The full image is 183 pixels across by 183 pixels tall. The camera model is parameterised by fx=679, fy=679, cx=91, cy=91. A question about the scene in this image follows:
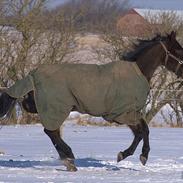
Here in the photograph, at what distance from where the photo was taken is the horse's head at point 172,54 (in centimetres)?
930

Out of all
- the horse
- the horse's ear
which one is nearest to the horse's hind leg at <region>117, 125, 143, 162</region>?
the horse

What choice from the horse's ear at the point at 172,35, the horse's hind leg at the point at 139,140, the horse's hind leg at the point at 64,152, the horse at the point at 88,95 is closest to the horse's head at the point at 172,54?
the horse's ear at the point at 172,35

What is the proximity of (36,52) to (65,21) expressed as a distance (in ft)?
5.46

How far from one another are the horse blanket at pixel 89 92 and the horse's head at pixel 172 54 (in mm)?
705

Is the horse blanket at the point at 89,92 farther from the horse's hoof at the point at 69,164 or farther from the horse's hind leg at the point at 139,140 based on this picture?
the horse's hoof at the point at 69,164

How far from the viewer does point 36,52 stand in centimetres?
2066

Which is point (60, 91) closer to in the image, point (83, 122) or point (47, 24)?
point (83, 122)

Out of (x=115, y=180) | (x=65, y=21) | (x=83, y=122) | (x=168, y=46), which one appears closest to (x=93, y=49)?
(x=65, y=21)

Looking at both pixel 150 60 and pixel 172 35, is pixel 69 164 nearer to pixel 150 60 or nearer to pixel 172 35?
pixel 150 60

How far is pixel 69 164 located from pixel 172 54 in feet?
6.96

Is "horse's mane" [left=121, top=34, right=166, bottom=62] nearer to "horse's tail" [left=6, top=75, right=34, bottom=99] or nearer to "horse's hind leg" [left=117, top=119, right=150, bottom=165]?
"horse's hind leg" [left=117, top=119, right=150, bottom=165]

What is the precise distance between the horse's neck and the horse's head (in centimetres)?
8

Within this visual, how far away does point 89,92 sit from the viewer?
342 inches

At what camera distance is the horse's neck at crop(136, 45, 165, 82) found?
901cm
